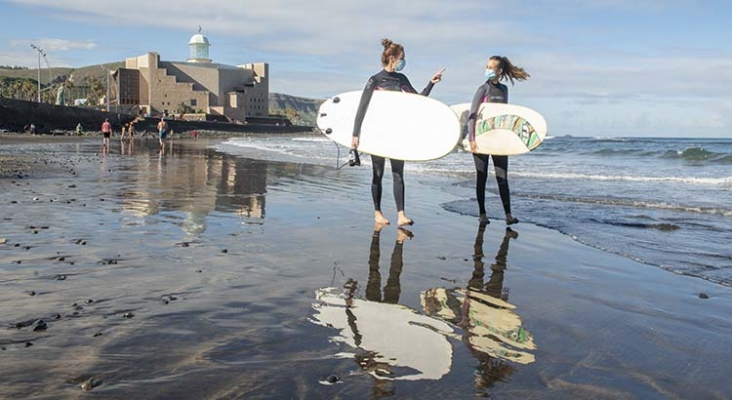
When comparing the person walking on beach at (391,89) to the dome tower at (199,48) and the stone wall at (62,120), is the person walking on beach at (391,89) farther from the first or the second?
the dome tower at (199,48)

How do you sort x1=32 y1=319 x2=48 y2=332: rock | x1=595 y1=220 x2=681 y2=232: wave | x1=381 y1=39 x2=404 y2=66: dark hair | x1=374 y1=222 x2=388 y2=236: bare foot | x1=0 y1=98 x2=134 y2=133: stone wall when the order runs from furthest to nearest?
x1=0 y1=98 x2=134 y2=133: stone wall, x1=595 y1=220 x2=681 y2=232: wave, x1=381 y1=39 x2=404 y2=66: dark hair, x1=374 y1=222 x2=388 y2=236: bare foot, x1=32 y1=319 x2=48 y2=332: rock

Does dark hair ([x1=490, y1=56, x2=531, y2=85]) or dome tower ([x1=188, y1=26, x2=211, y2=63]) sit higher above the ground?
dome tower ([x1=188, y1=26, x2=211, y2=63])

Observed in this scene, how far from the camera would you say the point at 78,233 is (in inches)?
229

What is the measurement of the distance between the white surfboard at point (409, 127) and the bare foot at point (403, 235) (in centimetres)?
97

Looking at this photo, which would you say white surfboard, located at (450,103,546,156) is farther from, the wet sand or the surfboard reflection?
the surfboard reflection

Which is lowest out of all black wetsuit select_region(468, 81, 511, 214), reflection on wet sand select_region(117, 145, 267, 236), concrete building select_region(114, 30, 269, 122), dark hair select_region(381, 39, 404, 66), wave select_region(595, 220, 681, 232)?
reflection on wet sand select_region(117, 145, 267, 236)

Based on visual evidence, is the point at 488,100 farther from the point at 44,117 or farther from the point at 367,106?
the point at 44,117

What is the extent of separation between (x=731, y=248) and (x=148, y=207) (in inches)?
275

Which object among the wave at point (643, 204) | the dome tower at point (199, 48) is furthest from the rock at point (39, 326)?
the dome tower at point (199, 48)

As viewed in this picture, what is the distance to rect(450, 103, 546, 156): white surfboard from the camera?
7938 millimetres

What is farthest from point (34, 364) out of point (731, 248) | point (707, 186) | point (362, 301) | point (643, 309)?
point (707, 186)

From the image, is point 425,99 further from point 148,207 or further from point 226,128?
point 226,128

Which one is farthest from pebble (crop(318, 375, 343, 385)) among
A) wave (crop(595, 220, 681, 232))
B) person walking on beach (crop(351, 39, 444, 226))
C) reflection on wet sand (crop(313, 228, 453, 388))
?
wave (crop(595, 220, 681, 232))

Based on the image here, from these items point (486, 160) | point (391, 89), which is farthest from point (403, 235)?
point (486, 160)
